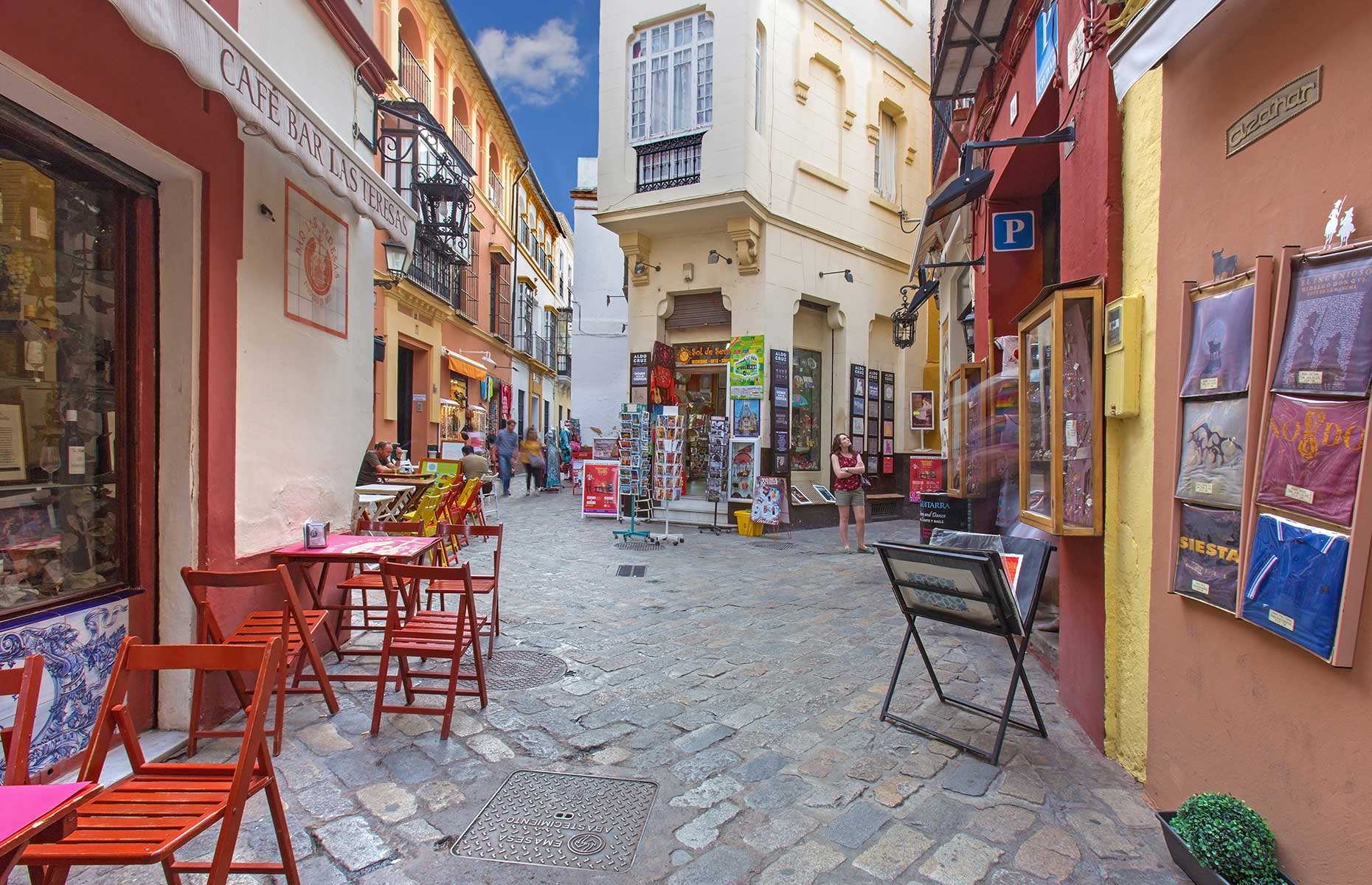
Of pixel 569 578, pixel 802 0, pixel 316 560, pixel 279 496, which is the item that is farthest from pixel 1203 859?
pixel 802 0

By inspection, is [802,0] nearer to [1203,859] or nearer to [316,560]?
[316,560]

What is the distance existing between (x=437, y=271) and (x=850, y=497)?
13.1 m

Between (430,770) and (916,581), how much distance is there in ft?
8.44

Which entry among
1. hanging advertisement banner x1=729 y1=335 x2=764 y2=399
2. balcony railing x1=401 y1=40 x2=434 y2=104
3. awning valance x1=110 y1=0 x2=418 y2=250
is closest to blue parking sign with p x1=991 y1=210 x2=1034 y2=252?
awning valance x1=110 y1=0 x2=418 y2=250

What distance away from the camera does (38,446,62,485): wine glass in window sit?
3.18m

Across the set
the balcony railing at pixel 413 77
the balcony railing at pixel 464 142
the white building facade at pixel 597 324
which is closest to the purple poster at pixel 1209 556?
the white building facade at pixel 597 324

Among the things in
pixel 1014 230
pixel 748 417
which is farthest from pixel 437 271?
pixel 1014 230

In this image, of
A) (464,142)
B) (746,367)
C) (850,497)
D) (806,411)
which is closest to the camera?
(850,497)

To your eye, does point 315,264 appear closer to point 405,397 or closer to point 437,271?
point 405,397

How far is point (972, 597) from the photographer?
3.45m

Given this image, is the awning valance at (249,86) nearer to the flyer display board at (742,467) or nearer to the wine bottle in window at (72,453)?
the wine bottle in window at (72,453)

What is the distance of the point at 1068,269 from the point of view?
4.03 metres

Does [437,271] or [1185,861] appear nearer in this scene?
[1185,861]

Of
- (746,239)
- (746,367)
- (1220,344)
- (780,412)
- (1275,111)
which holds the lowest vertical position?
(1220,344)
